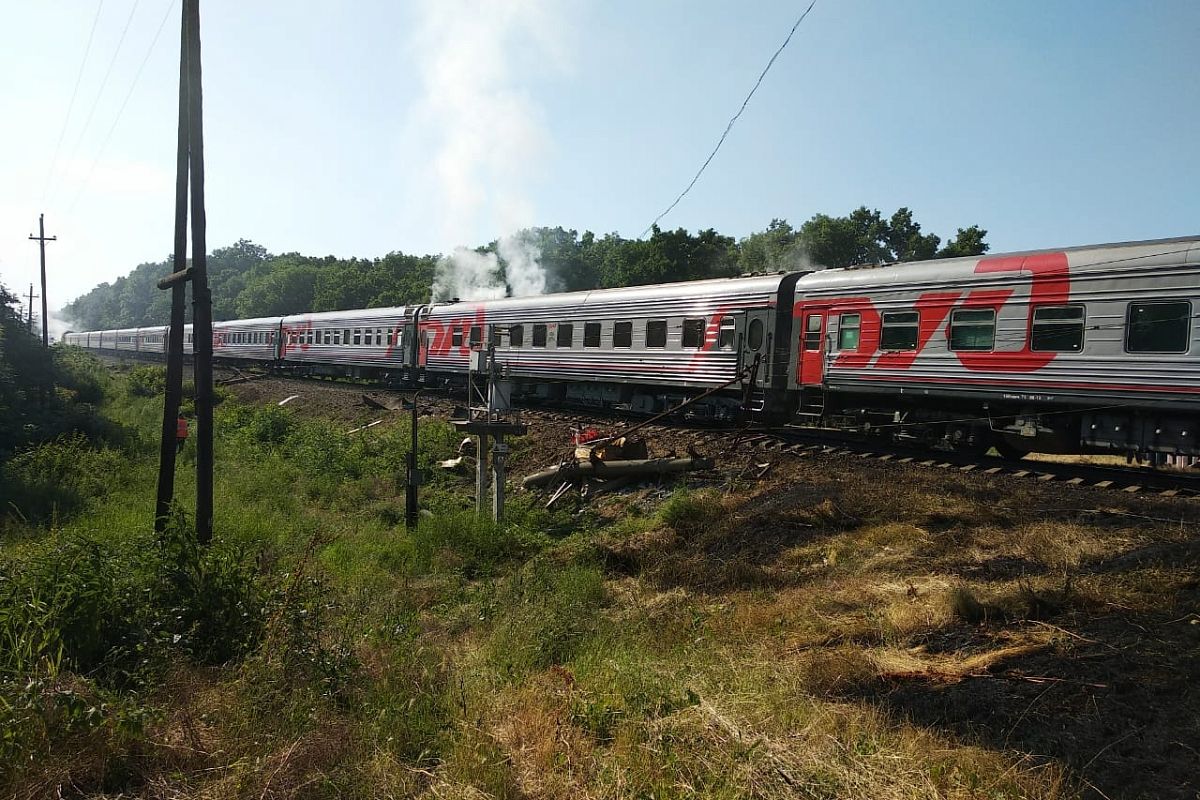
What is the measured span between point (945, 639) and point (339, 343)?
29468mm

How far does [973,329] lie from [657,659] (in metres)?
8.09

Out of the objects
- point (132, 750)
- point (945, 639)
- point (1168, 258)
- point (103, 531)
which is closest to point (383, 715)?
point (132, 750)

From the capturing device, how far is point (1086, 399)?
10547 mm

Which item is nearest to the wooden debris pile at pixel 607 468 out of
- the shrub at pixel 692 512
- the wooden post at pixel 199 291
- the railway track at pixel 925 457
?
the railway track at pixel 925 457

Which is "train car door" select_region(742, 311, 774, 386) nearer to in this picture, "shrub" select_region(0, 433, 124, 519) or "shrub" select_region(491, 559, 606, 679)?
"shrub" select_region(491, 559, 606, 679)

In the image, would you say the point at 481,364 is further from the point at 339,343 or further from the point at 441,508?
the point at 339,343

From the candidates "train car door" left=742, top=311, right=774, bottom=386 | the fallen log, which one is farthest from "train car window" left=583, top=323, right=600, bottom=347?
the fallen log

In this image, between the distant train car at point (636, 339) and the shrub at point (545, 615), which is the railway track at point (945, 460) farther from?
the shrub at point (545, 615)

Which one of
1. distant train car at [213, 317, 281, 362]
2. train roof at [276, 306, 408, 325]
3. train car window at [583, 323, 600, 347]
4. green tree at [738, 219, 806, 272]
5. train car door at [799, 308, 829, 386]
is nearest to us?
train car door at [799, 308, 829, 386]

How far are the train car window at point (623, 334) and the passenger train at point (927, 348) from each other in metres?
0.05

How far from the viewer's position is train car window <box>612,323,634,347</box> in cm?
1761

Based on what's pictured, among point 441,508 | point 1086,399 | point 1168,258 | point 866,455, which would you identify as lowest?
point 441,508

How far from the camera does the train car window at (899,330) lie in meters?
12.5

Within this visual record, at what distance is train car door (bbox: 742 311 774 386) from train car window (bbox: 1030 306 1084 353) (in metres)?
4.68
